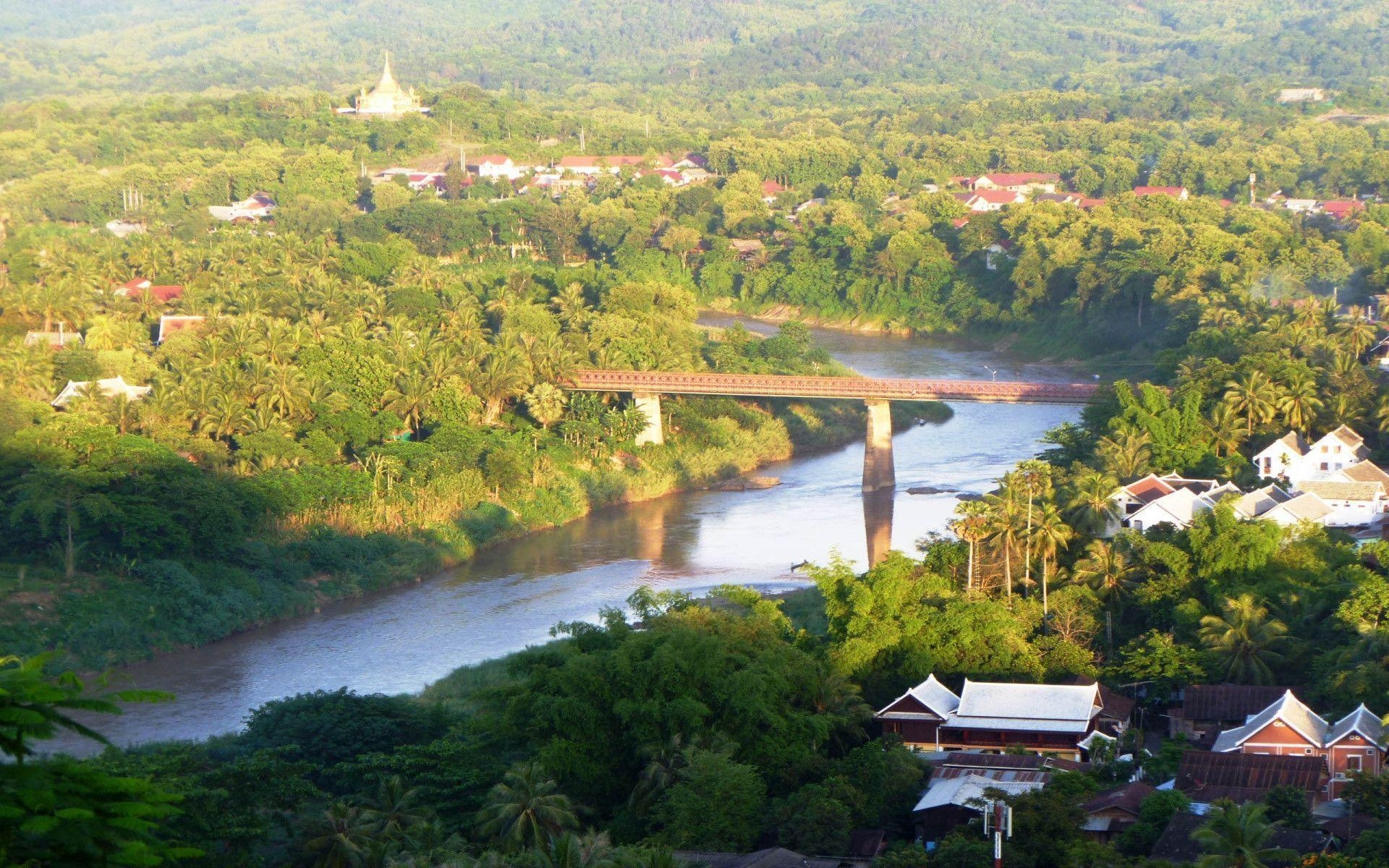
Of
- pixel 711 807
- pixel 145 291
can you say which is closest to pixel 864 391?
pixel 145 291

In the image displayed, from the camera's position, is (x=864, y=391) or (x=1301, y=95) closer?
(x=864, y=391)

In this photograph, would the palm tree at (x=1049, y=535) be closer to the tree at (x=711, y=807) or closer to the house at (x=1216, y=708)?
the house at (x=1216, y=708)

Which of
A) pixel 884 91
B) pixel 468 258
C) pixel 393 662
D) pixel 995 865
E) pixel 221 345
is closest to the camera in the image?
pixel 995 865

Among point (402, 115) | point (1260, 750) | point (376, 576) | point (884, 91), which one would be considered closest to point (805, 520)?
point (376, 576)

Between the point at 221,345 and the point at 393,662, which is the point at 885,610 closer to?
the point at 393,662

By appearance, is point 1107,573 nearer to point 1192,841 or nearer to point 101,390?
point 1192,841

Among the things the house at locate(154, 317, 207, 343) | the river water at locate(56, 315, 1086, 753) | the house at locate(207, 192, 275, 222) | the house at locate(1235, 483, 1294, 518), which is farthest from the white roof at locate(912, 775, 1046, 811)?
the house at locate(207, 192, 275, 222)

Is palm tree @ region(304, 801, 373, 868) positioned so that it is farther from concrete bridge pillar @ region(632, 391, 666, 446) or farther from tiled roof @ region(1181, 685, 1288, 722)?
concrete bridge pillar @ region(632, 391, 666, 446)
